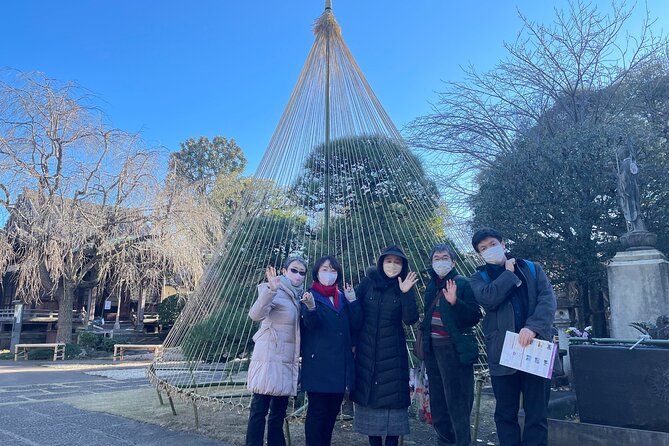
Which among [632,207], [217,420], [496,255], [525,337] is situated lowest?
[217,420]

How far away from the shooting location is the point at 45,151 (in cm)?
1408

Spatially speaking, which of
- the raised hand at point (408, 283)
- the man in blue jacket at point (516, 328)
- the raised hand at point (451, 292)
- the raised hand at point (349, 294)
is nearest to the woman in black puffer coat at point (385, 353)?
the raised hand at point (408, 283)

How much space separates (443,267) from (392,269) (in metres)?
0.33

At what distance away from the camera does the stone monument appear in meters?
5.15

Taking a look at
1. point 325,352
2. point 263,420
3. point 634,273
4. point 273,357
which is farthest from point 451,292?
point 634,273

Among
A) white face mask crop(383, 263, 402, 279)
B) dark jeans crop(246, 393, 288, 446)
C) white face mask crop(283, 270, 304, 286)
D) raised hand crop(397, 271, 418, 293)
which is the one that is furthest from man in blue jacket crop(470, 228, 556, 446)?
dark jeans crop(246, 393, 288, 446)

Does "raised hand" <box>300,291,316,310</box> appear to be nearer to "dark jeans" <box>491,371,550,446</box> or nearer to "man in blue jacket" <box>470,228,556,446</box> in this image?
"man in blue jacket" <box>470,228,556,446</box>

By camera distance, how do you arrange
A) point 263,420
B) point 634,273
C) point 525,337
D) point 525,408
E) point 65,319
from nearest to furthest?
point 525,337
point 525,408
point 263,420
point 634,273
point 65,319

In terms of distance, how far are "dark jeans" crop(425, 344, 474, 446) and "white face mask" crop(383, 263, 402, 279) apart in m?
0.51

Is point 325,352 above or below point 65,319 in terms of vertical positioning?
above

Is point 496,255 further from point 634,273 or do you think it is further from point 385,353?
point 634,273

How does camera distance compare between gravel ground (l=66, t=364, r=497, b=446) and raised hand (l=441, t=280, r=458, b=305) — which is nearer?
raised hand (l=441, t=280, r=458, b=305)

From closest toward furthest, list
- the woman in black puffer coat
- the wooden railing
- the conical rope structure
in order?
the woman in black puffer coat < the conical rope structure < the wooden railing

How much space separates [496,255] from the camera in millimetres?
2781
